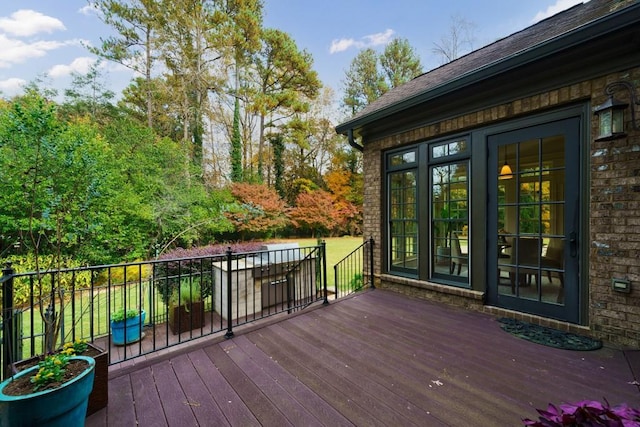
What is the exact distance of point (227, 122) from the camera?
47.3 feet

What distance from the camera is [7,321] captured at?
1.66 metres

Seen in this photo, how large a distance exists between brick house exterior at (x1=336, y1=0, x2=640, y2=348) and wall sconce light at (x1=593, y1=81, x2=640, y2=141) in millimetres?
40


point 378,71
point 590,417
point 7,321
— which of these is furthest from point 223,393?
point 378,71

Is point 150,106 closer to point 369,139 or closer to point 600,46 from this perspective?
point 369,139

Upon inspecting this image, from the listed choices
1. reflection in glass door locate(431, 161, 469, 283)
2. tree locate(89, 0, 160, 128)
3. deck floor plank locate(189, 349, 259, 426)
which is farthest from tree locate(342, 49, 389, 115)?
deck floor plank locate(189, 349, 259, 426)

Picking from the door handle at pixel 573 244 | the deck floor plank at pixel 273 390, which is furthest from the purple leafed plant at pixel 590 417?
the door handle at pixel 573 244

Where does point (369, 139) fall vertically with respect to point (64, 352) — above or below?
above

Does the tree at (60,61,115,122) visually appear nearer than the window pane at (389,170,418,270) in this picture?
No

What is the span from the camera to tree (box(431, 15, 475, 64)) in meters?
10.8

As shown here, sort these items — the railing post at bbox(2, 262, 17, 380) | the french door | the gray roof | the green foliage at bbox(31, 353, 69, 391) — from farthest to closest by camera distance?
the french door
the gray roof
the railing post at bbox(2, 262, 17, 380)
the green foliage at bbox(31, 353, 69, 391)

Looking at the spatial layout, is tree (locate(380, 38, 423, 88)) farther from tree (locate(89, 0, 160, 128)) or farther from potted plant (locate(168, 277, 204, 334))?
potted plant (locate(168, 277, 204, 334))

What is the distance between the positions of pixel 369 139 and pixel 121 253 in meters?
8.66

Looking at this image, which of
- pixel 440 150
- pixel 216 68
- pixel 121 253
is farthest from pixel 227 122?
pixel 440 150

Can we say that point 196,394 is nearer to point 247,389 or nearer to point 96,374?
point 247,389
